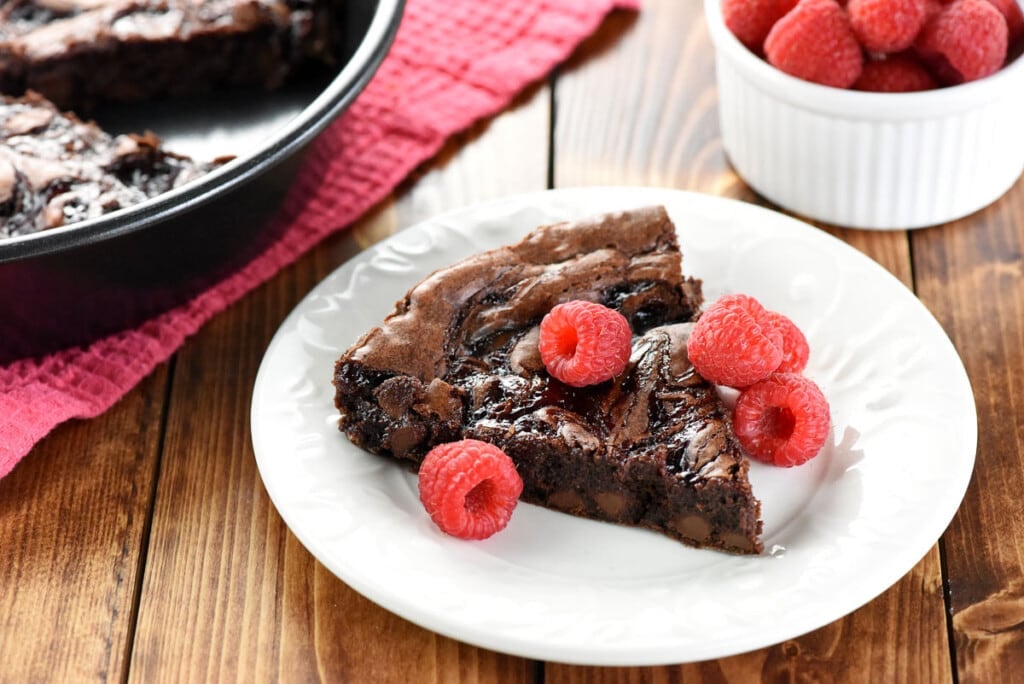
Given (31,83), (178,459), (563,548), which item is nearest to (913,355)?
(563,548)

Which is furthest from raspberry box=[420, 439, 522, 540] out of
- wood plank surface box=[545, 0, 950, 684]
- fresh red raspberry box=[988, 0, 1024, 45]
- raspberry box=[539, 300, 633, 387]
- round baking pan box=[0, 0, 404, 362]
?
fresh red raspberry box=[988, 0, 1024, 45]

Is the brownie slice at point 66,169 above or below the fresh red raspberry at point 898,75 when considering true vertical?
below

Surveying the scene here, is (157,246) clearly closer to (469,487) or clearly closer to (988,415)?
(469,487)

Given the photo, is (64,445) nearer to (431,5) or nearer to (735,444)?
(735,444)

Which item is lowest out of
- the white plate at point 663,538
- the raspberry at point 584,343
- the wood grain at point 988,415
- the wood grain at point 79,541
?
the wood grain at point 79,541

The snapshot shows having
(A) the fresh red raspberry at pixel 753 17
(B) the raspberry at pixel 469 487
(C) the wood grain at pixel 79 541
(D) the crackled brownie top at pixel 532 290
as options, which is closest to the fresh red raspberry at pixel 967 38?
(A) the fresh red raspberry at pixel 753 17

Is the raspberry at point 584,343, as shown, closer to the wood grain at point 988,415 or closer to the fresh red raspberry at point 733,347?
the fresh red raspberry at point 733,347

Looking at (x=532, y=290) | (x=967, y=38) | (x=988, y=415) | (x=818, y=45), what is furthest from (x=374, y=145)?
(x=988, y=415)
